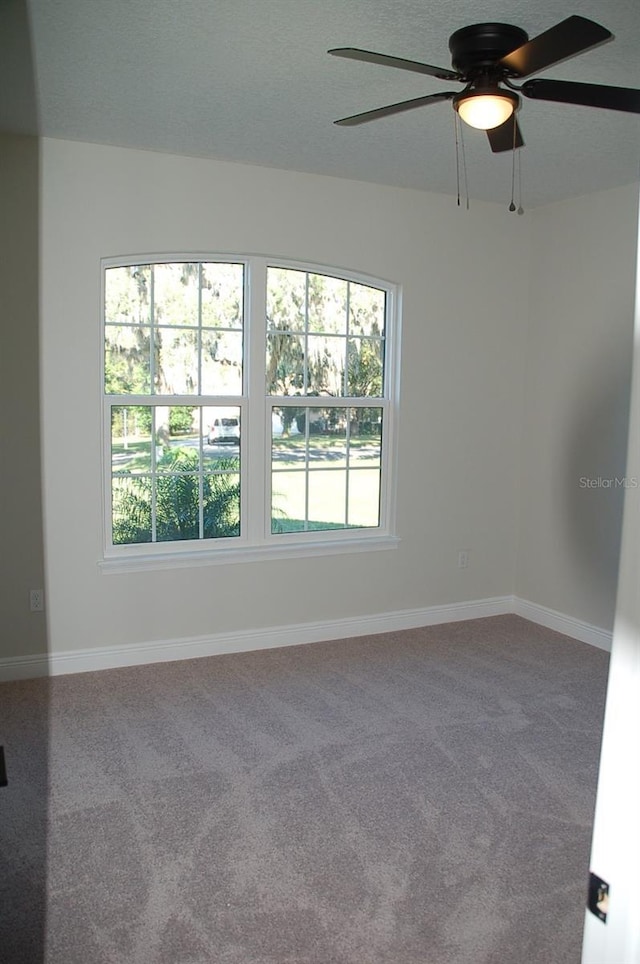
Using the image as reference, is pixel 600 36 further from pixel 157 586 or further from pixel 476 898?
pixel 157 586

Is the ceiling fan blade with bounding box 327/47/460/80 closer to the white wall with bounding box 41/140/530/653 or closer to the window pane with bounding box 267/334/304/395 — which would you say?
the white wall with bounding box 41/140/530/653

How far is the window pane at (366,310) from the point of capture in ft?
15.8

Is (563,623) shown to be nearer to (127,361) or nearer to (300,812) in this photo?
(300,812)

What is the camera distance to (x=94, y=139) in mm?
3832

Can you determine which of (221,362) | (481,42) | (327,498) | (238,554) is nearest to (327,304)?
(221,362)

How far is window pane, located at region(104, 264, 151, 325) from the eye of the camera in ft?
13.7

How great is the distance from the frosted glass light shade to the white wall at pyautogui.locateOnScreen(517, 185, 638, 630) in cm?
227

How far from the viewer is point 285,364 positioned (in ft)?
15.2

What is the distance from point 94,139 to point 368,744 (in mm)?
3142

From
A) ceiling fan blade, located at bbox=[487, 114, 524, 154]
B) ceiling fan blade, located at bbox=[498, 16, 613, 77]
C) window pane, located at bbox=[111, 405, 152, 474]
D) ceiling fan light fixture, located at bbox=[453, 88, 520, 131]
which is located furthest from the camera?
window pane, located at bbox=[111, 405, 152, 474]

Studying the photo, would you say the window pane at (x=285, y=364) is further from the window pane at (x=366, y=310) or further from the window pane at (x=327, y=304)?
the window pane at (x=366, y=310)

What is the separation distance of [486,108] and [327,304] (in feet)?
7.69

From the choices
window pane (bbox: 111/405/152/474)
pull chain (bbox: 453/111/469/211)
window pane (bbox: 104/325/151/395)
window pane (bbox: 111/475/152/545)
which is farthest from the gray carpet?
pull chain (bbox: 453/111/469/211)

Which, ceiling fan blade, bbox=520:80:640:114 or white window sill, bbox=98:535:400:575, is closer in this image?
ceiling fan blade, bbox=520:80:640:114
